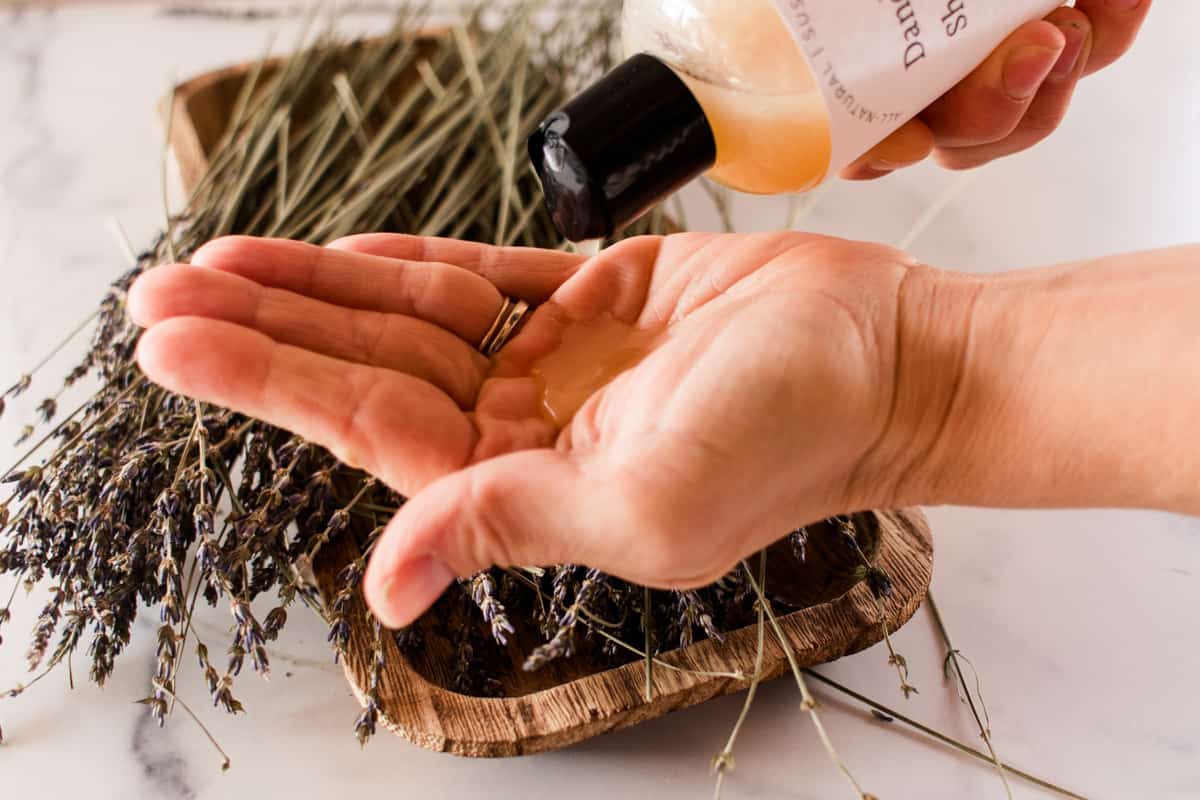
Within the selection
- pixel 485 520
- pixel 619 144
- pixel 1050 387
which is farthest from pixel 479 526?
pixel 1050 387

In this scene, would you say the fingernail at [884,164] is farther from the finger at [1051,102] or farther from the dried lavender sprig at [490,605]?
the dried lavender sprig at [490,605]

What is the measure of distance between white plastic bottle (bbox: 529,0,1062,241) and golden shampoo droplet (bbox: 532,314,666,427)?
10cm

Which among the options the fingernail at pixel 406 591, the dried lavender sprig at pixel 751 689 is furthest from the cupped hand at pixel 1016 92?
the fingernail at pixel 406 591

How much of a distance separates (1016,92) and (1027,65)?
2 cm

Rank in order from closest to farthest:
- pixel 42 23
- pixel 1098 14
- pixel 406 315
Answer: pixel 406 315, pixel 1098 14, pixel 42 23

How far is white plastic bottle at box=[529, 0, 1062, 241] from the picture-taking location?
0.61 meters

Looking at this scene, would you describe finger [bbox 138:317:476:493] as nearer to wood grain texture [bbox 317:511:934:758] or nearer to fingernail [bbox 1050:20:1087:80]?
wood grain texture [bbox 317:511:934:758]

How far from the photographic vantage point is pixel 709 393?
0.56 metres

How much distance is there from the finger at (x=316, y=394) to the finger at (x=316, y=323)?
34 millimetres

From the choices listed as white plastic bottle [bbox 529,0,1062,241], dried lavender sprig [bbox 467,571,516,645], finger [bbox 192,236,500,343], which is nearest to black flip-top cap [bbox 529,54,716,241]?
white plastic bottle [bbox 529,0,1062,241]

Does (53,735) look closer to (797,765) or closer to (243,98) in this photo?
(797,765)

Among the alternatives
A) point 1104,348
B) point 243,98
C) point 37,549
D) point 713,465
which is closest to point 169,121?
point 243,98

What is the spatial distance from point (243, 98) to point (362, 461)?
0.68 metres

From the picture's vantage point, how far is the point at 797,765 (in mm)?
709
